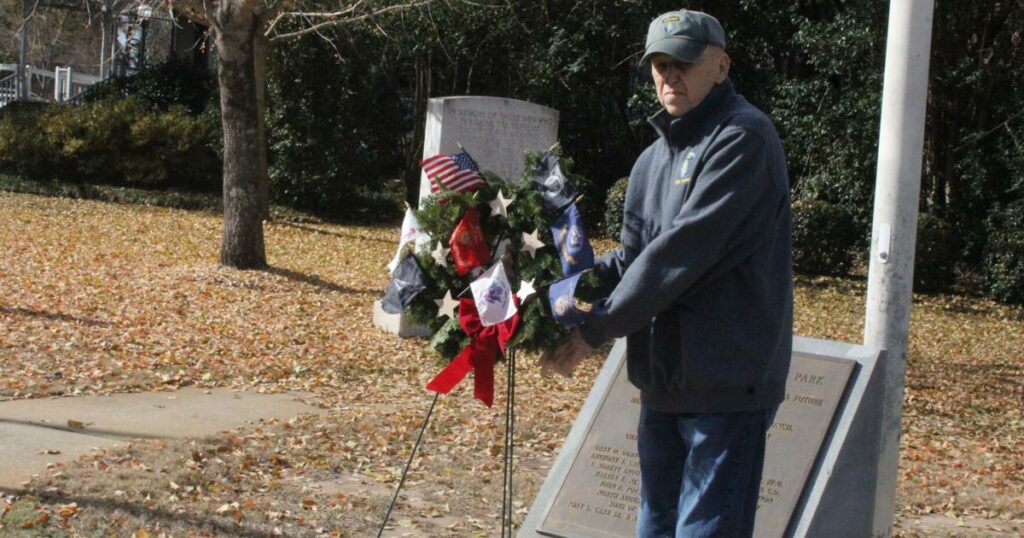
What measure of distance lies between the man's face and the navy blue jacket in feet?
0.09

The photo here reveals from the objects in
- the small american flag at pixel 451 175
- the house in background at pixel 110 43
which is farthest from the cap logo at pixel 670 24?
the house in background at pixel 110 43

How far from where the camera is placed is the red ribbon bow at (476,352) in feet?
13.1

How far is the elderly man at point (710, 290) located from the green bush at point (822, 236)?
14259 mm

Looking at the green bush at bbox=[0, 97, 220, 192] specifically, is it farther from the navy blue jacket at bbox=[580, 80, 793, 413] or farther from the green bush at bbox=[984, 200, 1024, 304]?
the navy blue jacket at bbox=[580, 80, 793, 413]

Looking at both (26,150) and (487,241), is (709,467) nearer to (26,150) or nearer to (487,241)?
(487,241)

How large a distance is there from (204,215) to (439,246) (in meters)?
17.4

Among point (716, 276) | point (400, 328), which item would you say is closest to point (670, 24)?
point (716, 276)

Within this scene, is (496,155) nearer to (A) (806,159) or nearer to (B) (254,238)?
(B) (254,238)

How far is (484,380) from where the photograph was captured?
4109mm

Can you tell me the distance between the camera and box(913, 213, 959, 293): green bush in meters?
16.7

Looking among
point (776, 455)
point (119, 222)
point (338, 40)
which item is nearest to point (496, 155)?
point (776, 455)

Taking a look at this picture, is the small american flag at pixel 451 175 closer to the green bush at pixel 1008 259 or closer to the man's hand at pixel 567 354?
the man's hand at pixel 567 354

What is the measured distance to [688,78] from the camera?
3.37 m

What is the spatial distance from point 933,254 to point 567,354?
14351 mm
